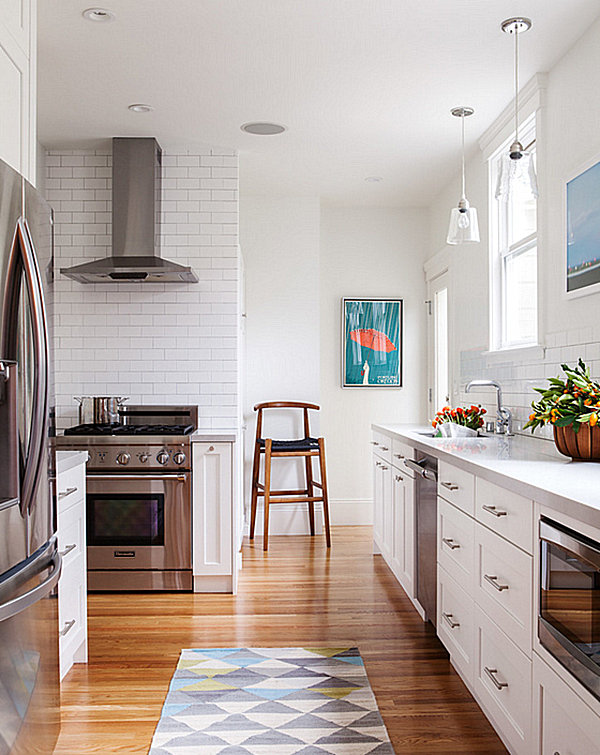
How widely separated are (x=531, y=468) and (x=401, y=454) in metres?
1.59

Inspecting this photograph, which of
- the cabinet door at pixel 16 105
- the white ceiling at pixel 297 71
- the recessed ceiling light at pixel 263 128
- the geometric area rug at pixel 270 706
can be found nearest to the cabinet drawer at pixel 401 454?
the geometric area rug at pixel 270 706

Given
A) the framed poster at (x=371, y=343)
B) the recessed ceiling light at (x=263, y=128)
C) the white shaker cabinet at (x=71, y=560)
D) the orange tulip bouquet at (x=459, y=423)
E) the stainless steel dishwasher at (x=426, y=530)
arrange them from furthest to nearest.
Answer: the framed poster at (x=371, y=343) < the recessed ceiling light at (x=263, y=128) < the orange tulip bouquet at (x=459, y=423) < the stainless steel dishwasher at (x=426, y=530) < the white shaker cabinet at (x=71, y=560)

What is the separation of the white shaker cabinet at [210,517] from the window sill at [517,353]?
5.28ft

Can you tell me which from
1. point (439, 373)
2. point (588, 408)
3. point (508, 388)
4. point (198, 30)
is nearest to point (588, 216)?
point (588, 408)

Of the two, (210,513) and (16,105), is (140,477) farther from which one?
(16,105)

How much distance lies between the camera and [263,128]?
14.4ft

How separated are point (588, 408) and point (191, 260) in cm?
291

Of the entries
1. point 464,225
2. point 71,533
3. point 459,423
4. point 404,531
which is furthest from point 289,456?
point 71,533

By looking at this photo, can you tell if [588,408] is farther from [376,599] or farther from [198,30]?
[198,30]

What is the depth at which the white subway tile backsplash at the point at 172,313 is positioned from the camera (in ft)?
15.7

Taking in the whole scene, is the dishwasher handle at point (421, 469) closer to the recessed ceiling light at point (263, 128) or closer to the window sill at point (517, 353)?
the window sill at point (517, 353)

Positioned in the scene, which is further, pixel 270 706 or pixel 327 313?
pixel 327 313

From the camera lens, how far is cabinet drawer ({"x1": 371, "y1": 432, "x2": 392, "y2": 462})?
14.3ft

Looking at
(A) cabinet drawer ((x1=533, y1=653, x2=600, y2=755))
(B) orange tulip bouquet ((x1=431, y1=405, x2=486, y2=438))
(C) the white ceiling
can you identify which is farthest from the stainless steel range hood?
(A) cabinet drawer ((x1=533, y1=653, x2=600, y2=755))
